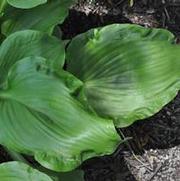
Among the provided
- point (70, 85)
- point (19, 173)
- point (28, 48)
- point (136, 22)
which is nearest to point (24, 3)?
point (28, 48)

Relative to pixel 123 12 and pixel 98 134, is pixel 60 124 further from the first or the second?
pixel 123 12

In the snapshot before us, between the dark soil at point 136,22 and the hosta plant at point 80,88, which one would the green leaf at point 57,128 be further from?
the dark soil at point 136,22

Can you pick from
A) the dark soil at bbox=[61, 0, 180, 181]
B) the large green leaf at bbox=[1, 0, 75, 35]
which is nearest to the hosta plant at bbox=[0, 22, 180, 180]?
the large green leaf at bbox=[1, 0, 75, 35]

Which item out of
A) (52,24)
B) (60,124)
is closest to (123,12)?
(52,24)

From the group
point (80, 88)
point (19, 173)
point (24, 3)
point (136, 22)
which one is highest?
point (24, 3)

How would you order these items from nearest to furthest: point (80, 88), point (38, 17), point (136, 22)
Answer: point (80, 88)
point (38, 17)
point (136, 22)

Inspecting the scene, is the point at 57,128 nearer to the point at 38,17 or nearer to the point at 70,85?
the point at 70,85
